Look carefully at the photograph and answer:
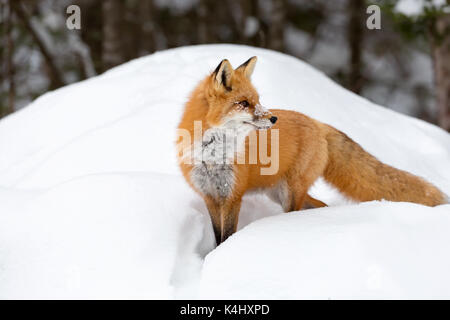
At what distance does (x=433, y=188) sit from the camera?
3.65 metres

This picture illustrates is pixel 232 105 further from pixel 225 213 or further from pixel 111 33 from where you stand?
pixel 111 33

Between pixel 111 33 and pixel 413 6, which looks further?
pixel 111 33

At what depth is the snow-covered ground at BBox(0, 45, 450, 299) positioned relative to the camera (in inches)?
98.3

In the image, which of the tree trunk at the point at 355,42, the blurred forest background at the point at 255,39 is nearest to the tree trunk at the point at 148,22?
the blurred forest background at the point at 255,39

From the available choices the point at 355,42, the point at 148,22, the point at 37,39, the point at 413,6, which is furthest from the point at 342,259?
→ the point at 148,22

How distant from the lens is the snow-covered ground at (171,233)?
2498 mm

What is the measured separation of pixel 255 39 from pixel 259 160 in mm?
10610

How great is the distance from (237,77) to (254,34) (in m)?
9.63

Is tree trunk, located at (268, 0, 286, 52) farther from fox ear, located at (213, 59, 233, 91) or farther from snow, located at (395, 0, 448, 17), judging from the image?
fox ear, located at (213, 59, 233, 91)

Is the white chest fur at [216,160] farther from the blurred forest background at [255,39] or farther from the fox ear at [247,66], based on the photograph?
the blurred forest background at [255,39]

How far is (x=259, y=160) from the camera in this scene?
3.30 m

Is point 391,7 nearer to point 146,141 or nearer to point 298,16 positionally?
point 146,141

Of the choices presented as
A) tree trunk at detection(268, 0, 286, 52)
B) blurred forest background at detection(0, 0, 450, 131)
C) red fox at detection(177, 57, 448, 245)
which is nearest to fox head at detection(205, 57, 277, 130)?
red fox at detection(177, 57, 448, 245)
